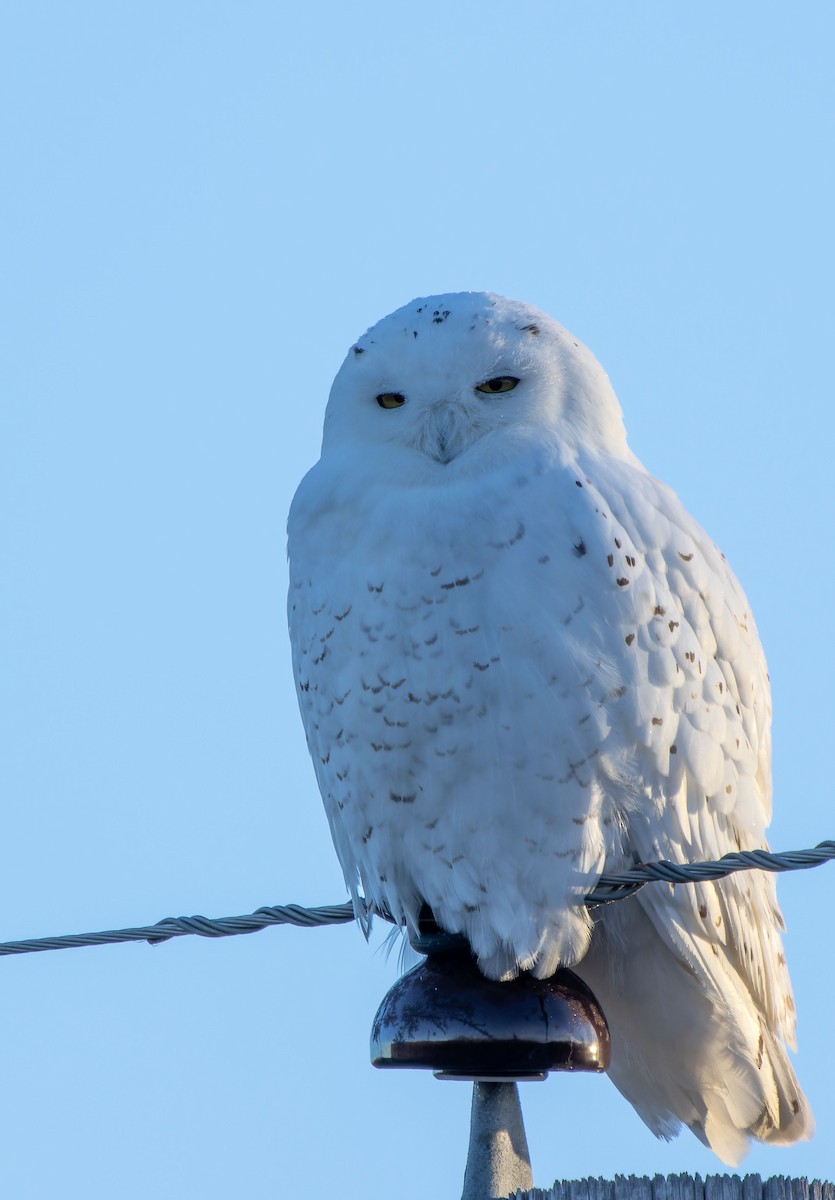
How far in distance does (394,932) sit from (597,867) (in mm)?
778

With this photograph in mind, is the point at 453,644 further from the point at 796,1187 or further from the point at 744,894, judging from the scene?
the point at 796,1187

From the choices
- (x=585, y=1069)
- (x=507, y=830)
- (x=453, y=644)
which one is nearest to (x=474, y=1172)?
(x=585, y=1069)

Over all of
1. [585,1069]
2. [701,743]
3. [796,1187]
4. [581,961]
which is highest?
[701,743]

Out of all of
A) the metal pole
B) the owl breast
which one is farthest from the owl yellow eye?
the metal pole

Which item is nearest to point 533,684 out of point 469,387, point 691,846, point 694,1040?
point 691,846

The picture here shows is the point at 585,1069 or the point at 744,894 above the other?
the point at 744,894

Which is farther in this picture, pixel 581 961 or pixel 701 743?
pixel 581 961

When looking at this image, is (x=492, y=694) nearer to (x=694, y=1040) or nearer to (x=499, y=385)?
(x=499, y=385)

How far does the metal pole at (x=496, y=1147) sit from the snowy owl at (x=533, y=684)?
1.17 feet

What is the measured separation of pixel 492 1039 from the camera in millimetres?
4215

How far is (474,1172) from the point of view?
398 centimetres

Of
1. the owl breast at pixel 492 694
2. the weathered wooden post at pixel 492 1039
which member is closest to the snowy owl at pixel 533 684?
the owl breast at pixel 492 694

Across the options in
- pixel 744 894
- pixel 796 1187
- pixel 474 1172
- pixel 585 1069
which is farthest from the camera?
pixel 744 894

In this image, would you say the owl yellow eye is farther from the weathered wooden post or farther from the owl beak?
the weathered wooden post
